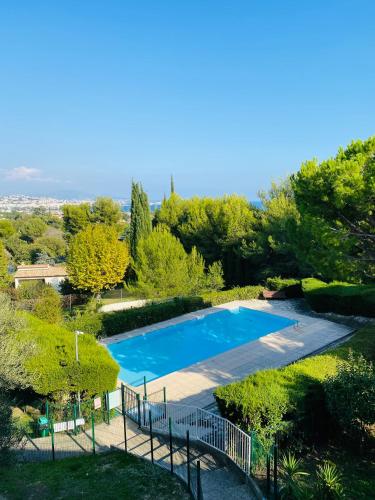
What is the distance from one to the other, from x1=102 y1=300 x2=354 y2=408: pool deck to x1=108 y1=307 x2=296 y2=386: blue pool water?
0.46 m

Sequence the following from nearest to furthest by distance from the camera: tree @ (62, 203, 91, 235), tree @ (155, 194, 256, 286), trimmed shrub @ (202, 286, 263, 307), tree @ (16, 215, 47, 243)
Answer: trimmed shrub @ (202, 286, 263, 307) → tree @ (155, 194, 256, 286) → tree @ (62, 203, 91, 235) → tree @ (16, 215, 47, 243)

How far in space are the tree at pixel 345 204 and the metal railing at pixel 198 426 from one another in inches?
246

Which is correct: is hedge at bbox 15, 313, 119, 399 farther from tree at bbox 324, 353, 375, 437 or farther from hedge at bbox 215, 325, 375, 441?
tree at bbox 324, 353, 375, 437

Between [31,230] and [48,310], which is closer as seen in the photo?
[48,310]

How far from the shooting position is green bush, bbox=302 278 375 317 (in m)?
18.6

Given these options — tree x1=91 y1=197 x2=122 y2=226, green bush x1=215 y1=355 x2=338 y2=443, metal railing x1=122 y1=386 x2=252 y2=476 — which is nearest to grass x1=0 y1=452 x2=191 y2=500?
metal railing x1=122 y1=386 x2=252 y2=476

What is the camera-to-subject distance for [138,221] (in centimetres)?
3328

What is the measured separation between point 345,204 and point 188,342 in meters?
11.8

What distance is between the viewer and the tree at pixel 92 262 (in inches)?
959

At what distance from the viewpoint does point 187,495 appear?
666 cm

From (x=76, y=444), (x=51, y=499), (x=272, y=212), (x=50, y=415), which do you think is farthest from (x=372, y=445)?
(x=272, y=212)

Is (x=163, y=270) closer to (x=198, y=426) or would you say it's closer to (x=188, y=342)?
(x=188, y=342)

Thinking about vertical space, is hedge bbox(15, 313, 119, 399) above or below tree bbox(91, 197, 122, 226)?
below

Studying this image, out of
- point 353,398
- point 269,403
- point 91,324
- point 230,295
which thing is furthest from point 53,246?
point 353,398
